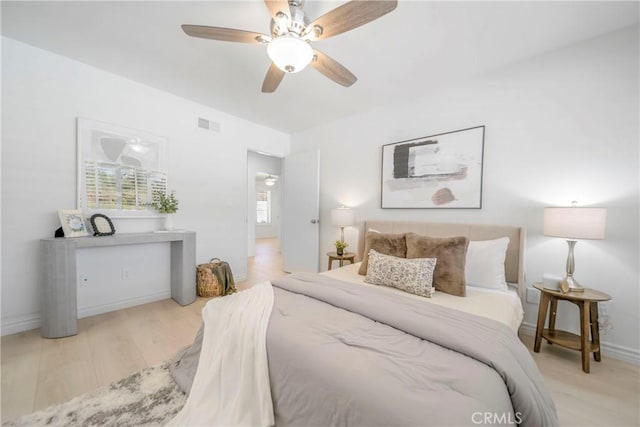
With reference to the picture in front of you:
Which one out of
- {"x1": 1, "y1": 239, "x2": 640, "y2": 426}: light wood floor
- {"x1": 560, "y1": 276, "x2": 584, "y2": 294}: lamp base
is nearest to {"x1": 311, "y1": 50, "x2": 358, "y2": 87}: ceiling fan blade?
{"x1": 560, "y1": 276, "x2": 584, "y2": 294}: lamp base

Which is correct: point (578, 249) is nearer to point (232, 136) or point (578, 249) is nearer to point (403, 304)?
point (403, 304)

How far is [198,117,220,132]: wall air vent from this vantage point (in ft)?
10.9

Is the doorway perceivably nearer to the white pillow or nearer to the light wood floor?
the light wood floor

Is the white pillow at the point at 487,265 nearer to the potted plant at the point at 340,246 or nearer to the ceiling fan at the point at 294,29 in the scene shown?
the potted plant at the point at 340,246

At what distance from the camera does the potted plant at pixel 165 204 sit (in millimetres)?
2879

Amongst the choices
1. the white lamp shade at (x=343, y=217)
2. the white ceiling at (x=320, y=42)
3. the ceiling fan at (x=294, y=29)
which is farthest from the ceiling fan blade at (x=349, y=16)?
the white lamp shade at (x=343, y=217)

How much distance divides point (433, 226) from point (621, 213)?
1371 millimetres

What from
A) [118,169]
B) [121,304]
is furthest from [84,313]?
[118,169]

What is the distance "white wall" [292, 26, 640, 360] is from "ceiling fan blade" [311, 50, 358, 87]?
1.45 meters

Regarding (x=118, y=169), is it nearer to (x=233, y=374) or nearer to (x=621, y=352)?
(x=233, y=374)

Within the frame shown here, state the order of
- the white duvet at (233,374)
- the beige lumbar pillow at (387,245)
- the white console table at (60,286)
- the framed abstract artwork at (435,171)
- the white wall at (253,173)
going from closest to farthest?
1. the white duvet at (233,374)
2. the white console table at (60,286)
3. the beige lumbar pillow at (387,245)
4. the framed abstract artwork at (435,171)
5. the white wall at (253,173)

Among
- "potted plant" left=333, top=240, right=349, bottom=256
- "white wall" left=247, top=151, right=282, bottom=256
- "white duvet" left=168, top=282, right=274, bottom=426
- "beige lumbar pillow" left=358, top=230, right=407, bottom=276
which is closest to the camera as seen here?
"white duvet" left=168, top=282, right=274, bottom=426

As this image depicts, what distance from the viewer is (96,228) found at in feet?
7.93

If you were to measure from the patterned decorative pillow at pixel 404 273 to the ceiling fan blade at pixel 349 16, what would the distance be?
1.67 m
